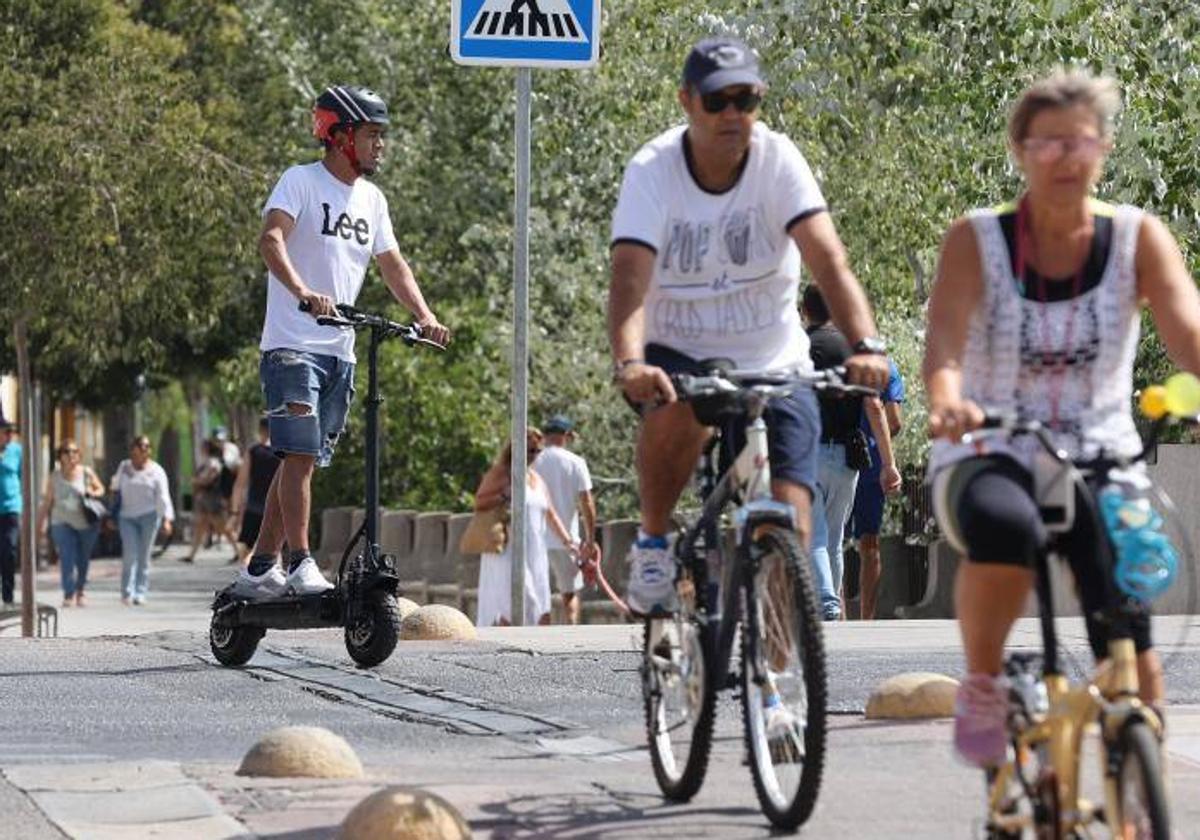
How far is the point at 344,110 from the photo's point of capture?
451 inches

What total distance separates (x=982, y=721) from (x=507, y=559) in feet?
44.4

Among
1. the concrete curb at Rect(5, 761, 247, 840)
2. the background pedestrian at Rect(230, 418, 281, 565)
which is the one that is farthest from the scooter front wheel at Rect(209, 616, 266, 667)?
the background pedestrian at Rect(230, 418, 281, 565)

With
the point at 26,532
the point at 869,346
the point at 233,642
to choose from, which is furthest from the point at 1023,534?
the point at 26,532

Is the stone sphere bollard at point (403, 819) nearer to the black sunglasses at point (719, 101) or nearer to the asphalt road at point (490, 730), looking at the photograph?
the asphalt road at point (490, 730)

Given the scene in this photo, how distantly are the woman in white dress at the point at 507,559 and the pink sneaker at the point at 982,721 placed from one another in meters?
12.9

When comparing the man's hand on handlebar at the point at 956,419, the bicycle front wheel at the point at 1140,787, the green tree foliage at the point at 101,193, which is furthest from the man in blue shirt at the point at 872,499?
the green tree foliage at the point at 101,193

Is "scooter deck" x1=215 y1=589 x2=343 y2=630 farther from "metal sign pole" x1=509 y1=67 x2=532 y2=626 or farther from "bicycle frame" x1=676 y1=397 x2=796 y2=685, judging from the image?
"bicycle frame" x1=676 y1=397 x2=796 y2=685

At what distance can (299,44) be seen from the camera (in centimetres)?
3753

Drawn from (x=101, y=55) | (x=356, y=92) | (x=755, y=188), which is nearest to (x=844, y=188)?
(x=101, y=55)

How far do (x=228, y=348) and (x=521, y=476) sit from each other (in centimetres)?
3222

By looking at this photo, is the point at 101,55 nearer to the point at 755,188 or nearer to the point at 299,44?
the point at 299,44

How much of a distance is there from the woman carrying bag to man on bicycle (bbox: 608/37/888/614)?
72.5 ft

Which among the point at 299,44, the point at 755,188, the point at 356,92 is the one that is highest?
the point at 299,44

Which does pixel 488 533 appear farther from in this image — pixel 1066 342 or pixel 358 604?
pixel 1066 342
